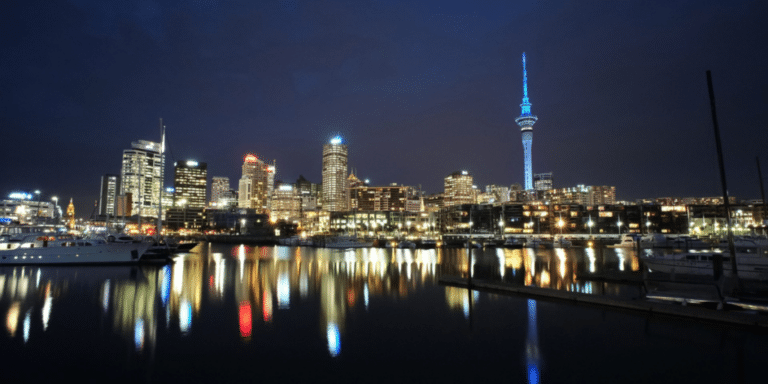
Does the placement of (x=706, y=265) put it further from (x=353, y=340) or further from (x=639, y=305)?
(x=353, y=340)

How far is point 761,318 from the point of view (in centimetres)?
1341

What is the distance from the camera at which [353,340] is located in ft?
44.4

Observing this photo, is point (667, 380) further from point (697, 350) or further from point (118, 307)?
point (118, 307)

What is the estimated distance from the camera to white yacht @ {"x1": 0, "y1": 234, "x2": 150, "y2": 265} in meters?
38.3

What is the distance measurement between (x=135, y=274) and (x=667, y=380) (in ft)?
112

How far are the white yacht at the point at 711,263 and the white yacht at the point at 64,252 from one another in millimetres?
45058

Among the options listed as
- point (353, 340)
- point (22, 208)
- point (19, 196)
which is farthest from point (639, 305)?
point (19, 196)

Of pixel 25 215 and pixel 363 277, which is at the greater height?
pixel 25 215

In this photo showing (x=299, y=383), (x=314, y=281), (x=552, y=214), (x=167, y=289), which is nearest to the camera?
(x=299, y=383)

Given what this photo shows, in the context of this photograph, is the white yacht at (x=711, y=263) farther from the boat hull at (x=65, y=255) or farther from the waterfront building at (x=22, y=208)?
the waterfront building at (x=22, y=208)

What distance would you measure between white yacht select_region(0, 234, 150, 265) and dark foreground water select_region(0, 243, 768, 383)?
17712mm

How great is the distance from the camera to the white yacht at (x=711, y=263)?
2548cm

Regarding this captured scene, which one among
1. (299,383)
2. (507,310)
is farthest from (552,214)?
(299,383)

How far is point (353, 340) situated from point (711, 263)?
1031 inches
